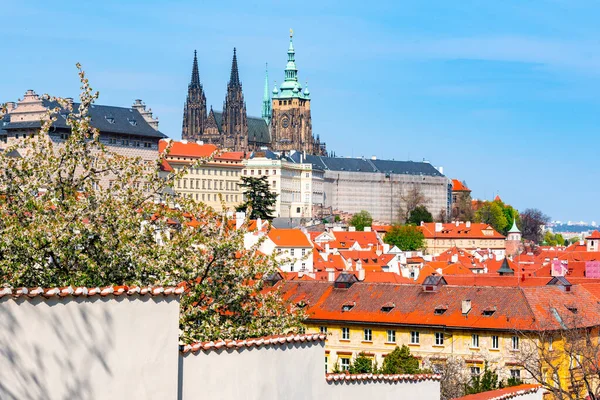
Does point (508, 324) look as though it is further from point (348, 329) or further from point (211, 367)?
point (211, 367)

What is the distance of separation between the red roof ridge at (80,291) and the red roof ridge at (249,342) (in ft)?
2.93

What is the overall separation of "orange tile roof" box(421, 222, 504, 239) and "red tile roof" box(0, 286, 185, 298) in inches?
6335

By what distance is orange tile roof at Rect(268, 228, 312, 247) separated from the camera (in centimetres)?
11638

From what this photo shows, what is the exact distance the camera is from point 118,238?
17.1 m

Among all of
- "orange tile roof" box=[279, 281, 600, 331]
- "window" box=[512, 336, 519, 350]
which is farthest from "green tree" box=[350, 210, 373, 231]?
"window" box=[512, 336, 519, 350]

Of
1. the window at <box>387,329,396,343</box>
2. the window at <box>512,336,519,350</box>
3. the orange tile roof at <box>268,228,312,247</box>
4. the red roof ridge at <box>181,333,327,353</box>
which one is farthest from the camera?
the orange tile roof at <box>268,228,312,247</box>

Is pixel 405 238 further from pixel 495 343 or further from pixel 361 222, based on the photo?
pixel 495 343

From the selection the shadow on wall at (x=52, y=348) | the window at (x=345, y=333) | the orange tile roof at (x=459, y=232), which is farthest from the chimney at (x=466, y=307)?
the orange tile roof at (x=459, y=232)

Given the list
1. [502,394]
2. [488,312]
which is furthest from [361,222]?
[502,394]

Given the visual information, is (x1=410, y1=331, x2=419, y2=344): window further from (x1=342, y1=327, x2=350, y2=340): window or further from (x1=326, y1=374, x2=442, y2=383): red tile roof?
(x1=326, y1=374, x2=442, y2=383): red tile roof

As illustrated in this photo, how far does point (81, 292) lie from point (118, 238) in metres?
6.11

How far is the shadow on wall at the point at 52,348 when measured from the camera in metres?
10.5

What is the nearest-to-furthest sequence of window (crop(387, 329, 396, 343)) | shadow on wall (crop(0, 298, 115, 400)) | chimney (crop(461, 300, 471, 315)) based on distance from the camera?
shadow on wall (crop(0, 298, 115, 400)) < chimney (crop(461, 300, 471, 315)) < window (crop(387, 329, 396, 343))

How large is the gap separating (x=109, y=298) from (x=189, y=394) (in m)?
1.55
